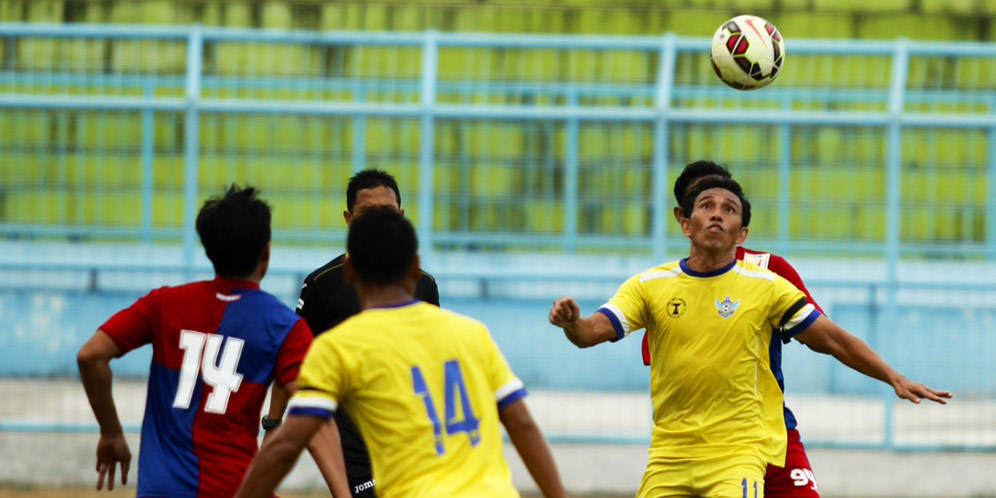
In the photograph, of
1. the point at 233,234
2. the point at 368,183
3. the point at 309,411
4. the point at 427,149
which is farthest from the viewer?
the point at 427,149

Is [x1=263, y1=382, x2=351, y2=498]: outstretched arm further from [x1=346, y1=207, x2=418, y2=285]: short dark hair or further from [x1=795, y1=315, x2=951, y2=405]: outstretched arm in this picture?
[x1=795, y1=315, x2=951, y2=405]: outstretched arm

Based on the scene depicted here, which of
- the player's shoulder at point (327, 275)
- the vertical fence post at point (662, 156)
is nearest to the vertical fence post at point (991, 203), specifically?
the vertical fence post at point (662, 156)

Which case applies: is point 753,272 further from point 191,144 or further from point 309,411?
point 191,144

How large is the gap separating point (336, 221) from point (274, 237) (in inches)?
17.0

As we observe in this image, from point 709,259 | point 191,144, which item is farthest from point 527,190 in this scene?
point 709,259

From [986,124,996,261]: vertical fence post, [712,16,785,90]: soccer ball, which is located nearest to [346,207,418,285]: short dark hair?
[712,16,785,90]: soccer ball

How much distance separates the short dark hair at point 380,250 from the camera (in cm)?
388

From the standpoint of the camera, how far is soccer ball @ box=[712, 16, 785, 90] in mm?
6938

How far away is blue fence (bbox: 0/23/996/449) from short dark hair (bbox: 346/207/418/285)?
5.59 m

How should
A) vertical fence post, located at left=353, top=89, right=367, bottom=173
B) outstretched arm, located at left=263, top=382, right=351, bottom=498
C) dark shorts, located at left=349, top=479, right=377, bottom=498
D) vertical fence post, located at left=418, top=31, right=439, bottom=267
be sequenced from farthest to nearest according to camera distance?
vertical fence post, located at left=353, top=89, right=367, bottom=173, vertical fence post, located at left=418, top=31, right=439, bottom=267, dark shorts, located at left=349, top=479, right=377, bottom=498, outstretched arm, located at left=263, top=382, right=351, bottom=498

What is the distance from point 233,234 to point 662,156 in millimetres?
5504

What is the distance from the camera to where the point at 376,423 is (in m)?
3.81

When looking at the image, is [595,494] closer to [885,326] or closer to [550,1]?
[885,326]

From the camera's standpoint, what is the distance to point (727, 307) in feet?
17.1
